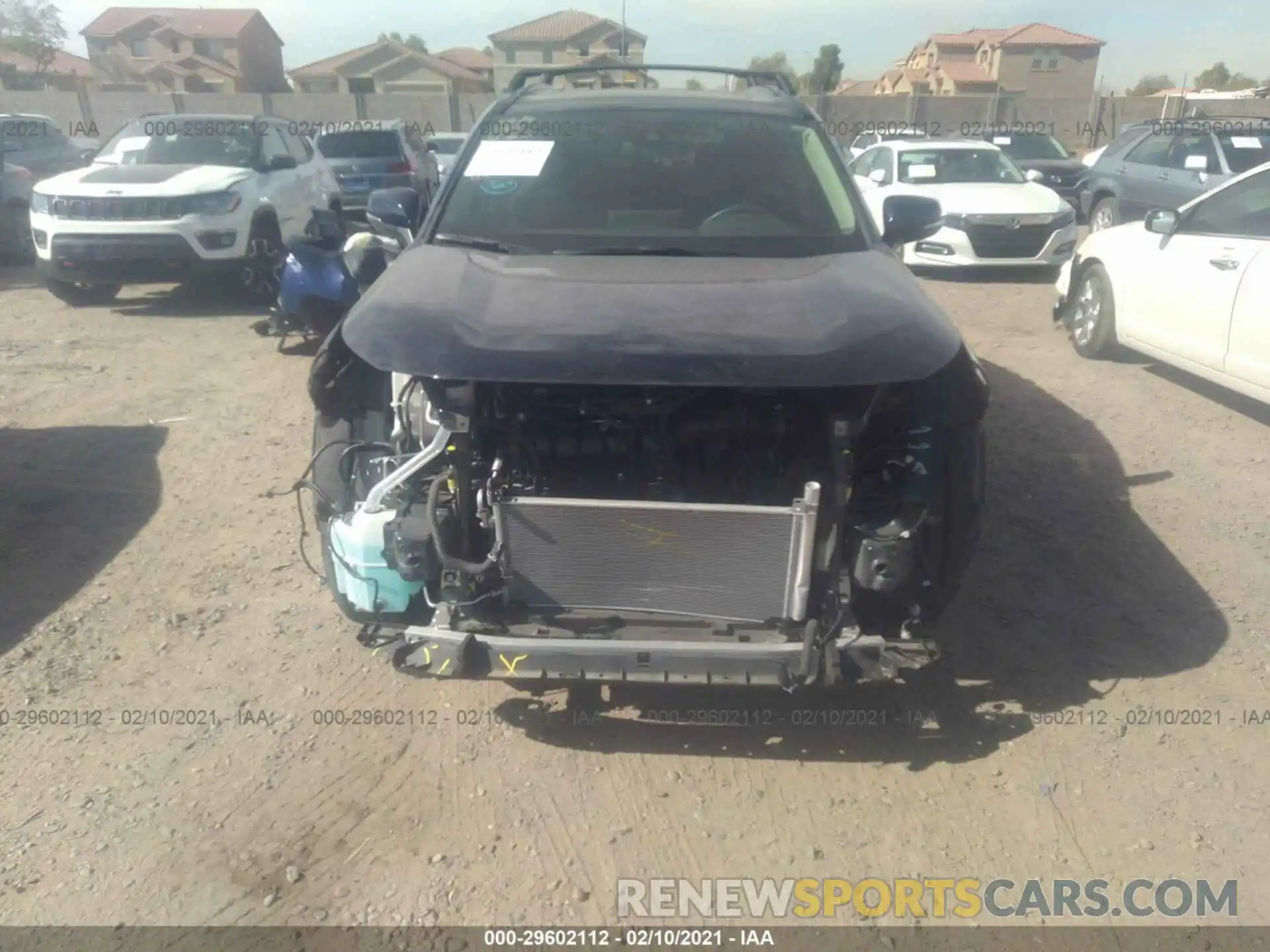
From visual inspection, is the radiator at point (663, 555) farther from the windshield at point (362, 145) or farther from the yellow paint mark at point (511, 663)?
the windshield at point (362, 145)

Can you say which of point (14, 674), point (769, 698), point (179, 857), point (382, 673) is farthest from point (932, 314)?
point (14, 674)

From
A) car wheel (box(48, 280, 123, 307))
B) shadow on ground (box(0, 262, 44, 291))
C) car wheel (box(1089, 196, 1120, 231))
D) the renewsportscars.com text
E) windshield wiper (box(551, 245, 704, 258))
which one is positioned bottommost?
the renewsportscars.com text

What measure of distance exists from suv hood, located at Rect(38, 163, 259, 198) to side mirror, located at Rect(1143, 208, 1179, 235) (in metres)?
7.43

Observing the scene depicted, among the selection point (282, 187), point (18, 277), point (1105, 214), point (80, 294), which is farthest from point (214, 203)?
point (1105, 214)

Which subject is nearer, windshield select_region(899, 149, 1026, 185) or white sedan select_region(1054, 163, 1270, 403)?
white sedan select_region(1054, 163, 1270, 403)

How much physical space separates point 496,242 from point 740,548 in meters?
1.57

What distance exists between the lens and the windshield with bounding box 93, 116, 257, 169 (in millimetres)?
9305

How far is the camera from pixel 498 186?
3.88 meters

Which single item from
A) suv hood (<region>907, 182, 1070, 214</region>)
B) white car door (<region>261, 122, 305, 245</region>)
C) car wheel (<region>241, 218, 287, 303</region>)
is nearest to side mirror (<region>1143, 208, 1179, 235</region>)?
suv hood (<region>907, 182, 1070, 214</region>)

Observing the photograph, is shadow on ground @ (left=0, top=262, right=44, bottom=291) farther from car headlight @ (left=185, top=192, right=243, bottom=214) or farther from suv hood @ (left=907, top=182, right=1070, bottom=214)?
suv hood @ (left=907, top=182, right=1070, bottom=214)

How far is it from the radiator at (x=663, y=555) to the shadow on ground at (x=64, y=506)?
2.29 m

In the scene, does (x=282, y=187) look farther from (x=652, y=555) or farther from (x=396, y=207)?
(x=652, y=555)

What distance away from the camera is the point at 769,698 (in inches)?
132

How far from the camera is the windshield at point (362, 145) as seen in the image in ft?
49.3
